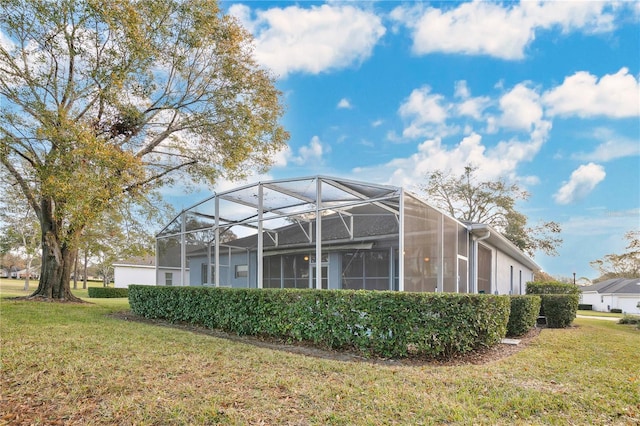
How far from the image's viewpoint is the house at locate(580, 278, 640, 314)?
33406 mm

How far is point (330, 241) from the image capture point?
13.8 meters

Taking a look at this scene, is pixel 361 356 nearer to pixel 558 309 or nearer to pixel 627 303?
pixel 558 309

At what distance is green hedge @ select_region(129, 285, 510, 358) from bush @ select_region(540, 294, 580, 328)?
5639 mm

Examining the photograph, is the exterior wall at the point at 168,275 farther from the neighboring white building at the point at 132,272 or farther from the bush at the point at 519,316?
the neighboring white building at the point at 132,272

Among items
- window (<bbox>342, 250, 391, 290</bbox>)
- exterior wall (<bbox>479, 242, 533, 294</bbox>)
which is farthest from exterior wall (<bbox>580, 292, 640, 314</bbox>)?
window (<bbox>342, 250, 391, 290</bbox>)

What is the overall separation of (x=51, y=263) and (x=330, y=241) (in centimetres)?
1001

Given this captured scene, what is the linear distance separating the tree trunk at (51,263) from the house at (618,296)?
126 feet

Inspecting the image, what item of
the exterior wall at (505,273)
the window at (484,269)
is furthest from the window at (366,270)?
the exterior wall at (505,273)

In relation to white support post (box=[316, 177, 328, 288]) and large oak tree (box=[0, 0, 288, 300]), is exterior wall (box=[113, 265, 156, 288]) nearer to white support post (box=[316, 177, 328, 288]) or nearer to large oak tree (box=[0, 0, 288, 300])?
large oak tree (box=[0, 0, 288, 300])

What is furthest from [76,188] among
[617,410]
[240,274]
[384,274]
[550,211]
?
[550,211]

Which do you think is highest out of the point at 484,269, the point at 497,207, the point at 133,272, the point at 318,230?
the point at 497,207

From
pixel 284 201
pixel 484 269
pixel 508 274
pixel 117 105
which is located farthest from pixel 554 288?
pixel 117 105

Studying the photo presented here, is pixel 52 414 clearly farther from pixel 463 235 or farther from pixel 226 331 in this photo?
pixel 463 235

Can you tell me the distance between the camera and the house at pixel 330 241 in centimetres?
876
